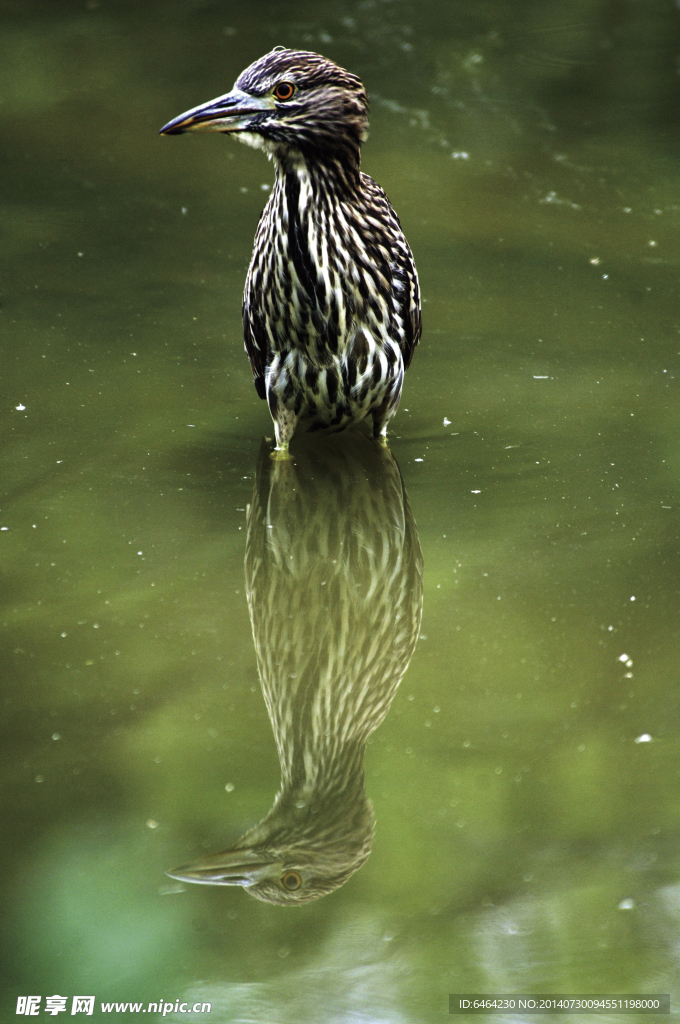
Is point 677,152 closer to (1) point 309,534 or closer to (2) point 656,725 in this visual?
(1) point 309,534

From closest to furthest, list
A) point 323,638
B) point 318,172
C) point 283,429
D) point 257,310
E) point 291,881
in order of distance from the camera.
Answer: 1. point 291,881
2. point 323,638
3. point 318,172
4. point 257,310
5. point 283,429

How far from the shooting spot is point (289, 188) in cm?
377

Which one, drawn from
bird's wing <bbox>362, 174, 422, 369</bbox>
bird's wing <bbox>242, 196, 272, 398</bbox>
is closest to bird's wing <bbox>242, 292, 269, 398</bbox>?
bird's wing <bbox>242, 196, 272, 398</bbox>

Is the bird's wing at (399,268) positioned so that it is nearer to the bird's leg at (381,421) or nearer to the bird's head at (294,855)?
the bird's leg at (381,421)

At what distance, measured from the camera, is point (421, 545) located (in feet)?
12.7

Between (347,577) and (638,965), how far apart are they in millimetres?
1508

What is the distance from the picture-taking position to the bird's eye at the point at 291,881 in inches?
106

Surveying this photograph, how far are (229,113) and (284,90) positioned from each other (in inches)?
7.0

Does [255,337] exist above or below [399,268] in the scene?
below

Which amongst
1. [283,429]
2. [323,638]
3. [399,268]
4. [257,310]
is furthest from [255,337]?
[323,638]

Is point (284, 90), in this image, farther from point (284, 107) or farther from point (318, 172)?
point (318, 172)

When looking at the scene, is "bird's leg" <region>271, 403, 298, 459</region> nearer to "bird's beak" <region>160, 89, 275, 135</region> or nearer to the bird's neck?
the bird's neck

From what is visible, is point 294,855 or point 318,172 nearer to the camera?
point 294,855

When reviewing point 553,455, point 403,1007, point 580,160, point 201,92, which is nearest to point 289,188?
point 553,455
